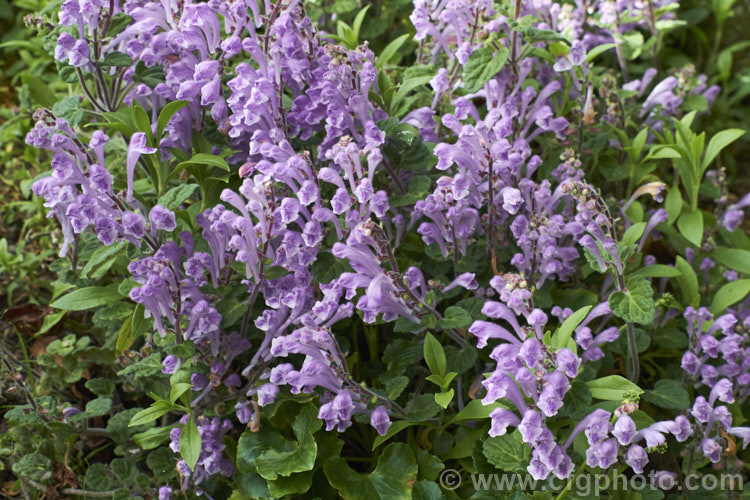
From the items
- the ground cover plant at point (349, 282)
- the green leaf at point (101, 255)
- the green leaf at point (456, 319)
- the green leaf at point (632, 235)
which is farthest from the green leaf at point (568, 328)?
the green leaf at point (101, 255)

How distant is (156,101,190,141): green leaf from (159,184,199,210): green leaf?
206 mm

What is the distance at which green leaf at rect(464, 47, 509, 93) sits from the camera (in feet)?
7.00

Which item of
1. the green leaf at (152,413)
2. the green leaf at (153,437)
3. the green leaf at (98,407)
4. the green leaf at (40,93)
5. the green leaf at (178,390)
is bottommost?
the green leaf at (153,437)

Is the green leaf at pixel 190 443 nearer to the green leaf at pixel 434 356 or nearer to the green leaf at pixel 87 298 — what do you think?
the green leaf at pixel 87 298

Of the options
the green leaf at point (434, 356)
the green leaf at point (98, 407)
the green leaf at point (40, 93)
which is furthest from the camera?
the green leaf at point (40, 93)

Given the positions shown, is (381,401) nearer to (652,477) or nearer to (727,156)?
(652,477)

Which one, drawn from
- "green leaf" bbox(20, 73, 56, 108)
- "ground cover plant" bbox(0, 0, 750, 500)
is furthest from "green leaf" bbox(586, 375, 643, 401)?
"green leaf" bbox(20, 73, 56, 108)

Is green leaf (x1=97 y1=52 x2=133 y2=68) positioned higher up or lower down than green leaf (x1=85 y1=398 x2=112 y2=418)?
higher up

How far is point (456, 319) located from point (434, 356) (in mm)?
125

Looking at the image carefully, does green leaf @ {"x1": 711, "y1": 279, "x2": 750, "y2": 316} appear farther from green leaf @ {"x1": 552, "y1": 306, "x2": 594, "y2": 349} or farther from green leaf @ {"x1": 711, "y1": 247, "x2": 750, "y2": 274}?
green leaf @ {"x1": 552, "y1": 306, "x2": 594, "y2": 349}

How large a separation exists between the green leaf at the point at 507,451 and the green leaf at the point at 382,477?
0.24m

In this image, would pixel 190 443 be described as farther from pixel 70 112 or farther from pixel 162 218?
pixel 70 112

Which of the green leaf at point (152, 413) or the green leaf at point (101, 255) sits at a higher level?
the green leaf at point (101, 255)

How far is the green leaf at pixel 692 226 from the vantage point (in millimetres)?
2496
